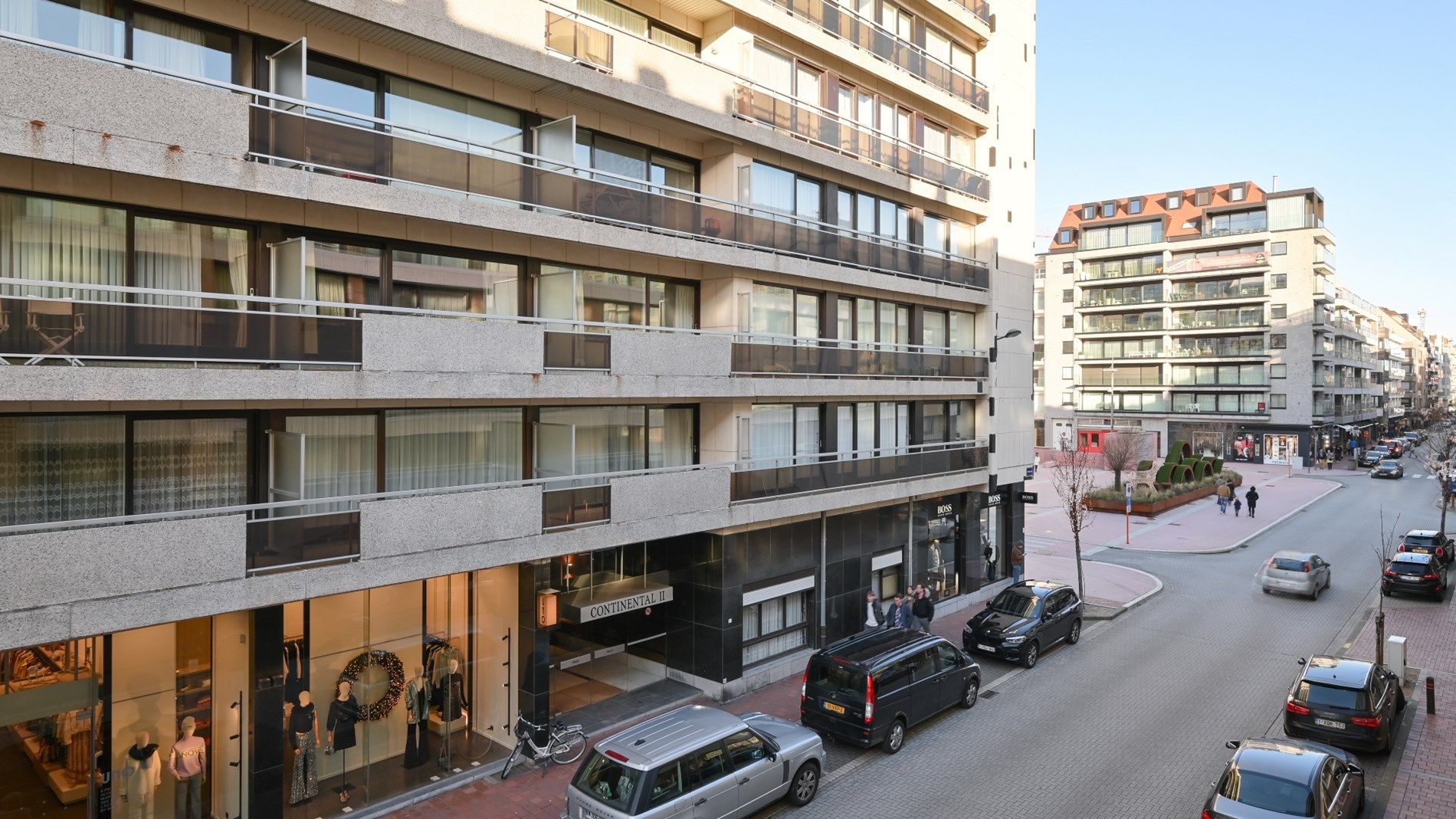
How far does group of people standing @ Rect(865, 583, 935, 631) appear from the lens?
19.8 metres

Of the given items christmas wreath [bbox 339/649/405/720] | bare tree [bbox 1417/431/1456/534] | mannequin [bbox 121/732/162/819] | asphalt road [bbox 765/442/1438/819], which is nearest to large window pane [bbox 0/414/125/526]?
mannequin [bbox 121/732/162/819]

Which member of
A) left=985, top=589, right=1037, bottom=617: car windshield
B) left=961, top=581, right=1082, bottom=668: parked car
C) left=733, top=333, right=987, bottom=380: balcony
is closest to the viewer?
left=733, top=333, right=987, bottom=380: balcony

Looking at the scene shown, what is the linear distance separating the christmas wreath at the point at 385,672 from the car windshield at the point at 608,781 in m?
3.96

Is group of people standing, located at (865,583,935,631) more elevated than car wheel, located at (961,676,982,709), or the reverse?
group of people standing, located at (865,583,935,631)

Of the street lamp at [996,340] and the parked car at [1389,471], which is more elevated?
the street lamp at [996,340]

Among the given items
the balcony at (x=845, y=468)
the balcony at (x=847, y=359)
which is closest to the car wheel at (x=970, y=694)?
the balcony at (x=845, y=468)

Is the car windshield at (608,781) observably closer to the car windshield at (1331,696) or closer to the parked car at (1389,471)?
the car windshield at (1331,696)

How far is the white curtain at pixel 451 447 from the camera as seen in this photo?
1309cm

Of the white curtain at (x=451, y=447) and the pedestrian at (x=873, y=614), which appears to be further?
the pedestrian at (x=873, y=614)

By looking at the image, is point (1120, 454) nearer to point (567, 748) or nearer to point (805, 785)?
point (805, 785)

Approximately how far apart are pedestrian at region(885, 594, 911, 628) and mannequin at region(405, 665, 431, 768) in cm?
1053

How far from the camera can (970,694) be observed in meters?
17.0

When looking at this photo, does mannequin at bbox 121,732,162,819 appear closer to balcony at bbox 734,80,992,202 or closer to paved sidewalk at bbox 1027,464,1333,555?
balcony at bbox 734,80,992,202

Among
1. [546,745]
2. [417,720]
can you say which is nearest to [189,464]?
[417,720]
